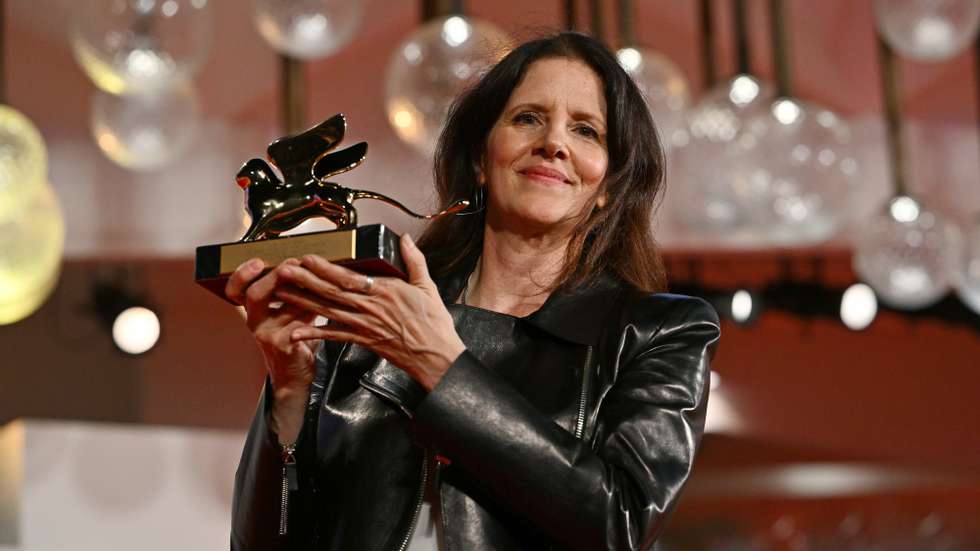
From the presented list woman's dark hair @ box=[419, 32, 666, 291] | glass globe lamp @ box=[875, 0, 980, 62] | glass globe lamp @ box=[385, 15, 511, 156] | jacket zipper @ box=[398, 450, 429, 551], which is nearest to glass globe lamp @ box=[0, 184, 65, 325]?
glass globe lamp @ box=[385, 15, 511, 156]

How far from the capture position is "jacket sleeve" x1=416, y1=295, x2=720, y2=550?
128 centimetres

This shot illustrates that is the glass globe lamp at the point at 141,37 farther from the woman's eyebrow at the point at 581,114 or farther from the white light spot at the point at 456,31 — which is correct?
the woman's eyebrow at the point at 581,114

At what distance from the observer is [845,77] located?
6102 mm

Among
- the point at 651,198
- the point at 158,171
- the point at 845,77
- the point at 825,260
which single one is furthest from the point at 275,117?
the point at 651,198

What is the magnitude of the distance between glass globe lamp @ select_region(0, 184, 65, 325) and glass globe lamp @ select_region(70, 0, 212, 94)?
3.16 ft

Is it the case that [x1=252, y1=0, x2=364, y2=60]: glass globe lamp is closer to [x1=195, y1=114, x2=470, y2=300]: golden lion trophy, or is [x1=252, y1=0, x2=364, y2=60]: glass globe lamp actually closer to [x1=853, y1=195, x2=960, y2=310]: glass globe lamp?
[x1=195, y1=114, x2=470, y2=300]: golden lion trophy

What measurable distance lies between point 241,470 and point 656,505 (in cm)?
45

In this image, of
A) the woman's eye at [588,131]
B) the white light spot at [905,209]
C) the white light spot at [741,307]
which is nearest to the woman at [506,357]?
the woman's eye at [588,131]

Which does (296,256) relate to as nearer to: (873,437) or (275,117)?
(275,117)

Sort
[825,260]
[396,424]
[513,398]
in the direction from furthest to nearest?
[825,260] → [396,424] → [513,398]

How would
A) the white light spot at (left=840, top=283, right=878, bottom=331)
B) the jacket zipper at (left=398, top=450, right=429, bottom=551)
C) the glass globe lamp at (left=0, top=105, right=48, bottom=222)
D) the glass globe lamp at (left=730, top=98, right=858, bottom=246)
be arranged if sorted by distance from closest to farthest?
the jacket zipper at (left=398, top=450, right=429, bottom=551), the glass globe lamp at (left=0, top=105, right=48, bottom=222), the glass globe lamp at (left=730, top=98, right=858, bottom=246), the white light spot at (left=840, top=283, right=878, bottom=331)

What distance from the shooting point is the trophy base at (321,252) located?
1.28 meters

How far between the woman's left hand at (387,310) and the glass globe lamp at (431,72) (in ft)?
4.73

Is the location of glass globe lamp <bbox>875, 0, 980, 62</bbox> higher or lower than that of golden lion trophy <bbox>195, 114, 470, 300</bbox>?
higher
